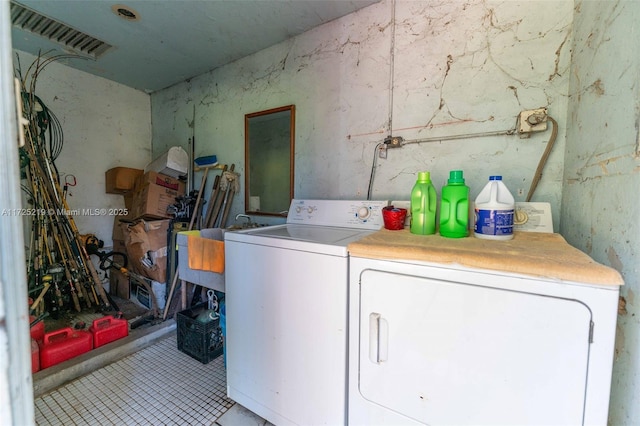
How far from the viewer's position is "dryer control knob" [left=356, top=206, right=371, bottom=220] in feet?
4.99

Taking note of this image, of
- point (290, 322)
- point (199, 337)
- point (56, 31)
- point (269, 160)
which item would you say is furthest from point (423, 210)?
point (56, 31)

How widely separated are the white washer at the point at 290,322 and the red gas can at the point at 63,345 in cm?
120

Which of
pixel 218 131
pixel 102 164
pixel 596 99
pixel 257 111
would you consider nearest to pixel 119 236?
pixel 102 164

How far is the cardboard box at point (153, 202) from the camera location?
8.46ft

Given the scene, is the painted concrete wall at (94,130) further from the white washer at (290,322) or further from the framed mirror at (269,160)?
the white washer at (290,322)

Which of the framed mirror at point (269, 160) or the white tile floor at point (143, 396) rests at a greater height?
the framed mirror at point (269, 160)

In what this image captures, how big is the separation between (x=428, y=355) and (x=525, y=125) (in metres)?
1.23

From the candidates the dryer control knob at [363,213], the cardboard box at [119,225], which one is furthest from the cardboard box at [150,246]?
the dryer control knob at [363,213]

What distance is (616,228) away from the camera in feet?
2.65

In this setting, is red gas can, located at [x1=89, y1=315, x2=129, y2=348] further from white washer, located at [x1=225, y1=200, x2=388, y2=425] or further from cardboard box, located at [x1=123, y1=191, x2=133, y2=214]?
cardboard box, located at [x1=123, y1=191, x2=133, y2=214]

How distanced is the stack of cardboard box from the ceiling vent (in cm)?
113

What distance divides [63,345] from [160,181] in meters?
1.53

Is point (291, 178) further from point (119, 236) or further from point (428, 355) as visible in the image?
point (119, 236)

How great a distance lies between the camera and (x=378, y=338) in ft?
3.26
